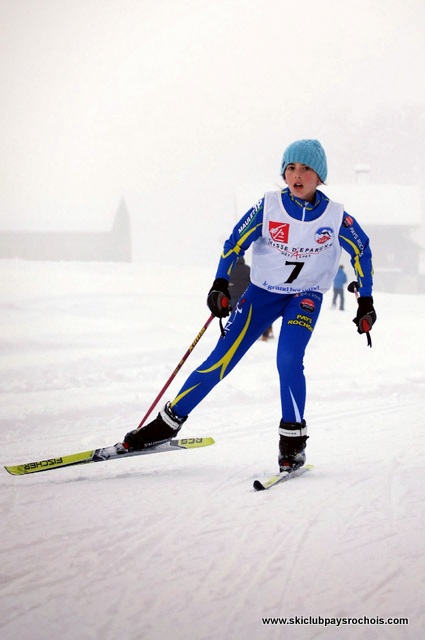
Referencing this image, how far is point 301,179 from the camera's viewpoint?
119 inches

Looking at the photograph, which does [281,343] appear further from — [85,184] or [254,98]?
[254,98]

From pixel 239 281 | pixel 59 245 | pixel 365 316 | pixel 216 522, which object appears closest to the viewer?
pixel 216 522

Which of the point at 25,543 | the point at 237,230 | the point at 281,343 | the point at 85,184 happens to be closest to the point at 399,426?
the point at 281,343

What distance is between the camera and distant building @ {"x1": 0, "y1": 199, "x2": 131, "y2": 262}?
33438 millimetres

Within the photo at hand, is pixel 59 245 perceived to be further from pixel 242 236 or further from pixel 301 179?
pixel 301 179

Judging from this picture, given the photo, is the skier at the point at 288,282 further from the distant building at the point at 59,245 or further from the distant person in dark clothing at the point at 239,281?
the distant building at the point at 59,245

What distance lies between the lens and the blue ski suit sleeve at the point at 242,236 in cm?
312

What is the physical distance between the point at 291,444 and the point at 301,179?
125cm

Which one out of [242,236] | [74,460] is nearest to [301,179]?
[242,236]

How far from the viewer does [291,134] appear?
55.4m

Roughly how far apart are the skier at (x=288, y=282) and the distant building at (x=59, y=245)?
31525 mm

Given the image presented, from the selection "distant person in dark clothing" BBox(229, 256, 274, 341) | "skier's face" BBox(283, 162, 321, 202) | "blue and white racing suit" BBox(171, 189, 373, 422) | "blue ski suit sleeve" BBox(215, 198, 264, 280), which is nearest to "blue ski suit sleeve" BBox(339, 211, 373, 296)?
"blue and white racing suit" BBox(171, 189, 373, 422)

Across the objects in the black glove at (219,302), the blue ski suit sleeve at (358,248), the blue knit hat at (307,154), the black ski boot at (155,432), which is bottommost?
the black ski boot at (155,432)

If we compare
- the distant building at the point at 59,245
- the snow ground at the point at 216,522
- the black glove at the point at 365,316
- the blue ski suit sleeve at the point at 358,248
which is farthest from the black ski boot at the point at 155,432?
the distant building at the point at 59,245
